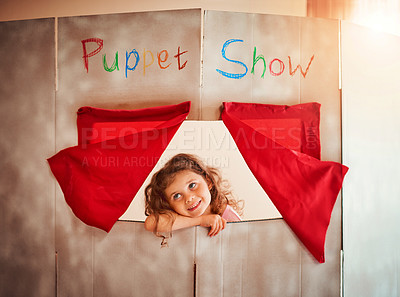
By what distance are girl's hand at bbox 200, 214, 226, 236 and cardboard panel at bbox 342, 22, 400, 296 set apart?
79cm

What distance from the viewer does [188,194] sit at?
135 cm

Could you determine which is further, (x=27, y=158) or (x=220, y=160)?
(x=27, y=158)

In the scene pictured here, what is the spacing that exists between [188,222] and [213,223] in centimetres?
15

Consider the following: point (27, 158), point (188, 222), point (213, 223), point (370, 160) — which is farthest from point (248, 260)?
point (27, 158)

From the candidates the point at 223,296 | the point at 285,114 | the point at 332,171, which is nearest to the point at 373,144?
the point at 332,171

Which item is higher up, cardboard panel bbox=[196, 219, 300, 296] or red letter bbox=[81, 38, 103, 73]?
red letter bbox=[81, 38, 103, 73]

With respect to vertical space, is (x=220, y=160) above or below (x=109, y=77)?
below

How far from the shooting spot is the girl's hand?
4.45ft

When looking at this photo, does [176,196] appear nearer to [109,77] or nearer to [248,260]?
[248,260]

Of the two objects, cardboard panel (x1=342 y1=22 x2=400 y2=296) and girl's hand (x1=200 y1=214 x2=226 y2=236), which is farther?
cardboard panel (x1=342 y1=22 x2=400 y2=296)

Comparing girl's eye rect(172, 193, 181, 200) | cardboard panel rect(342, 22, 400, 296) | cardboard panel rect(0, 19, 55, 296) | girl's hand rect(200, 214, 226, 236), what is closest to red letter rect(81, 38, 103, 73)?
cardboard panel rect(0, 19, 55, 296)

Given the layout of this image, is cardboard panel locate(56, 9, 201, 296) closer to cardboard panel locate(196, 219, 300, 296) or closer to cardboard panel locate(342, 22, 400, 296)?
cardboard panel locate(196, 219, 300, 296)

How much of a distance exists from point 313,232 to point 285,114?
0.73m

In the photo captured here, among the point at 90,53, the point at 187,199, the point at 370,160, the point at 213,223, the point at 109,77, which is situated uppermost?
the point at 90,53
